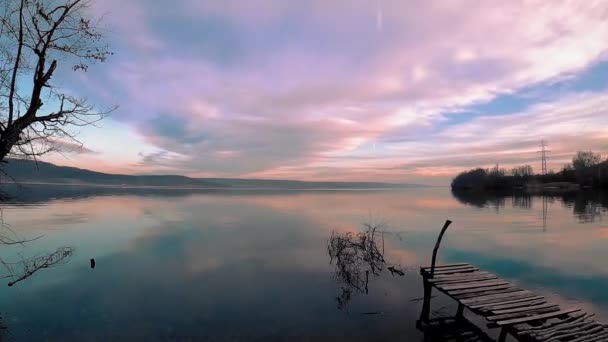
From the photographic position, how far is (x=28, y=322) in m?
12.3

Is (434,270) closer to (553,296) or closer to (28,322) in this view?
(553,296)

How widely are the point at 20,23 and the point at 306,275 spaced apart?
16126 mm

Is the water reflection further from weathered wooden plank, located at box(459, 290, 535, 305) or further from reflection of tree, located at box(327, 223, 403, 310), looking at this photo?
weathered wooden plank, located at box(459, 290, 535, 305)

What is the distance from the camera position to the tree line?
131250 mm

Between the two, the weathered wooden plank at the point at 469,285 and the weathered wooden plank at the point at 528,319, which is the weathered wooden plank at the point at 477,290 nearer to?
the weathered wooden plank at the point at 469,285

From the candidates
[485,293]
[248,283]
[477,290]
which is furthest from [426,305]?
[248,283]

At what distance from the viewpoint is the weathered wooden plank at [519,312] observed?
338 inches

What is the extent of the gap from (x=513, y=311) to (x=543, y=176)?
18870 cm

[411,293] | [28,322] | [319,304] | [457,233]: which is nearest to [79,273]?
[28,322]

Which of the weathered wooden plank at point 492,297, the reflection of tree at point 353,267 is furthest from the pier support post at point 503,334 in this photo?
the reflection of tree at point 353,267

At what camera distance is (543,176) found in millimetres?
161000

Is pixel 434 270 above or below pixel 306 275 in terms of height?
above

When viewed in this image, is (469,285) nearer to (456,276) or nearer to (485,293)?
(485,293)

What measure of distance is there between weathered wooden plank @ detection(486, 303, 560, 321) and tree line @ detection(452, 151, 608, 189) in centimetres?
14995
